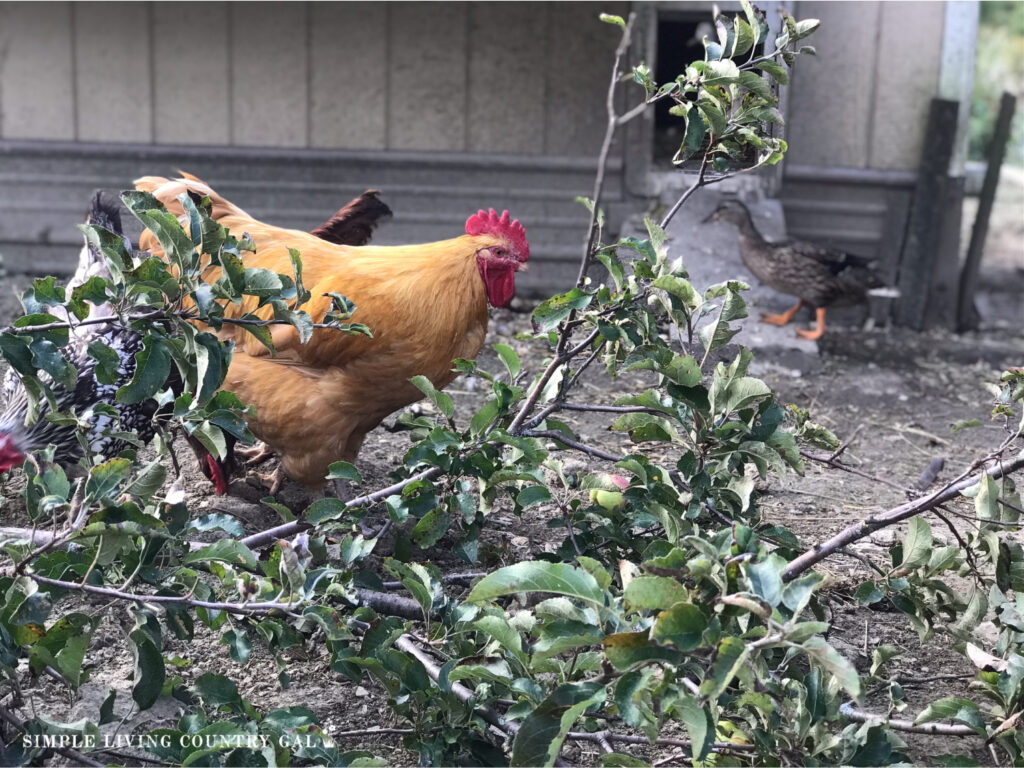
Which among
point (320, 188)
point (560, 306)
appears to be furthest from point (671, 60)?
point (560, 306)

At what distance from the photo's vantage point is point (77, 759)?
78.7 inches

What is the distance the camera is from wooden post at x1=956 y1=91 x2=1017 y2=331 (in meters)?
7.13

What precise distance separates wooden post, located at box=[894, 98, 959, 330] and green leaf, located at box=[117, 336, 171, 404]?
588cm

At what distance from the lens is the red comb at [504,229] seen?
320cm

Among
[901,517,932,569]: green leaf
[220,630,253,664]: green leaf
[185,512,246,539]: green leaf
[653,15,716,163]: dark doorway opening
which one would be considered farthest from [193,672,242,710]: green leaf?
[653,15,716,163]: dark doorway opening

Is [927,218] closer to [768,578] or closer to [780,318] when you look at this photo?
[780,318]

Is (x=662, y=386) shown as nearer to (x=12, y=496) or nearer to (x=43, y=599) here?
(x=43, y=599)

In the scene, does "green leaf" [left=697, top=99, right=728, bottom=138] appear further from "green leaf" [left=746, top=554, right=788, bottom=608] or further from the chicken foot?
the chicken foot

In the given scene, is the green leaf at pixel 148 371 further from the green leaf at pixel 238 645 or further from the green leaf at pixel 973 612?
the green leaf at pixel 973 612

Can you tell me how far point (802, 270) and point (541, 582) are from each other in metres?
4.66

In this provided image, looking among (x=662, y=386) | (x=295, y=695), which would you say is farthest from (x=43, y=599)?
(x=662, y=386)

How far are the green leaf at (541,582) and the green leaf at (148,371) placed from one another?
2.54 ft

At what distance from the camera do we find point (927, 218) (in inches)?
266

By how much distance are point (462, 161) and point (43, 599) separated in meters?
5.12
